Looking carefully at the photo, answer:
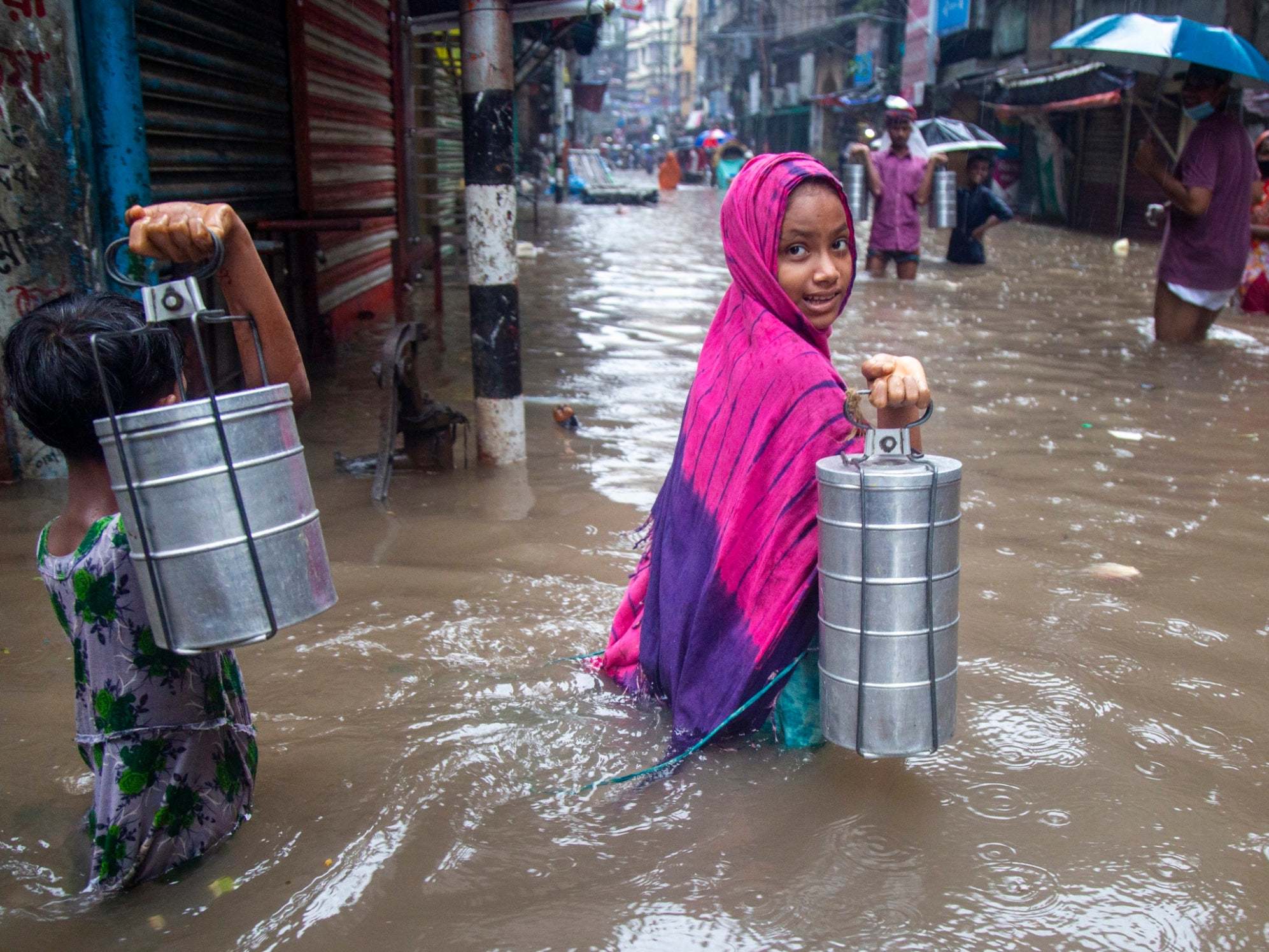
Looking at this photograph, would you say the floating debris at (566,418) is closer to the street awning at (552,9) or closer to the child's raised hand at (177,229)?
the street awning at (552,9)

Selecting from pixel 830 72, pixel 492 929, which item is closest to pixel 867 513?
pixel 492 929

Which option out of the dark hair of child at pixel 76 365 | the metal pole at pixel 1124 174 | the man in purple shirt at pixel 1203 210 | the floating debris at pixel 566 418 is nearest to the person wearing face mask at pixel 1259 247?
the man in purple shirt at pixel 1203 210

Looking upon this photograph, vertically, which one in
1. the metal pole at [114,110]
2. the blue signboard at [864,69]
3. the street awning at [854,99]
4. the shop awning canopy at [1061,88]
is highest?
the blue signboard at [864,69]

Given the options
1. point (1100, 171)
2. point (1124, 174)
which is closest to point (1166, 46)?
point (1124, 174)

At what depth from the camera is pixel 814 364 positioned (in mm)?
2170

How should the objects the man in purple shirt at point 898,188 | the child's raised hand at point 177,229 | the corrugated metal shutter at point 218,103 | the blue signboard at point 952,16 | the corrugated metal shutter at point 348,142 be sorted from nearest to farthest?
the child's raised hand at point 177,229 < the corrugated metal shutter at point 218,103 < the corrugated metal shutter at point 348,142 < the man in purple shirt at point 898,188 < the blue signboard at point 952,16

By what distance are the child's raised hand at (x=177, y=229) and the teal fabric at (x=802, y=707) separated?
1.33 m

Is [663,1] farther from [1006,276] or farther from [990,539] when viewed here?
[990,539]

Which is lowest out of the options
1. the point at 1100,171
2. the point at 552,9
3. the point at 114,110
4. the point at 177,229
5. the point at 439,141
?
the point at 177,229

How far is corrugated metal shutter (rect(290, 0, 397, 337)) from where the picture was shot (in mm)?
6387

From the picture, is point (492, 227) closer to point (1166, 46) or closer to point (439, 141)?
point (1166, 46)

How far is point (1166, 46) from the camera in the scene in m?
7.21

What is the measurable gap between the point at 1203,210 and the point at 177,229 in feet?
23.3

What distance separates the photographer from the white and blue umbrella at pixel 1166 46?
706 centimetres
